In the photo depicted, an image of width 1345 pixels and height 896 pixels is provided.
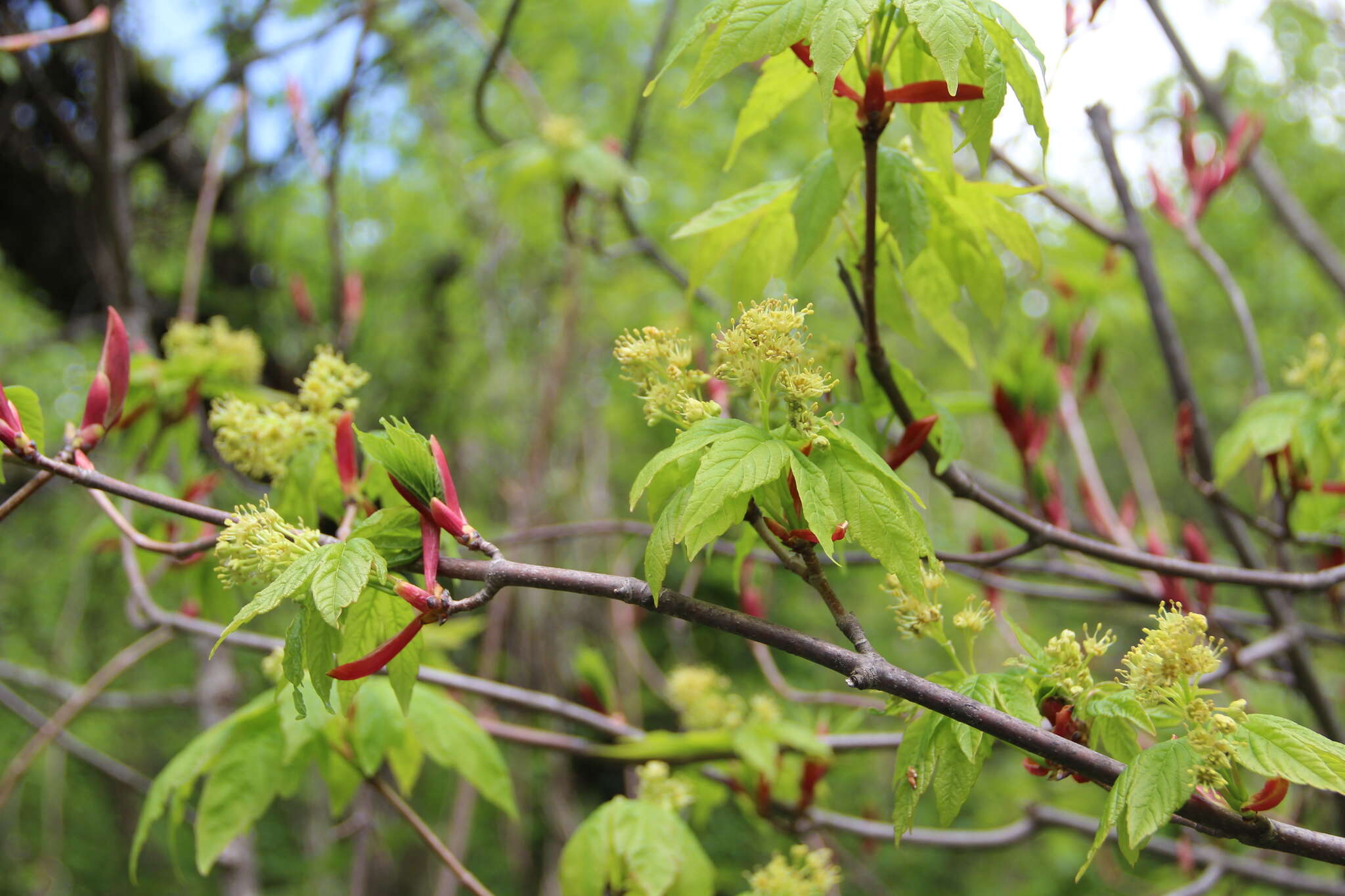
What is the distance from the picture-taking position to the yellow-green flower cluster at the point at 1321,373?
153 cm

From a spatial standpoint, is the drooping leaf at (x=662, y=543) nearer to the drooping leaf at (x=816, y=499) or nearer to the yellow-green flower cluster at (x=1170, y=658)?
the drooping leaf at (x=816, y=499)

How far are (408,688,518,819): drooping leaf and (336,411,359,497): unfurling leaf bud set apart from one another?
0.51m

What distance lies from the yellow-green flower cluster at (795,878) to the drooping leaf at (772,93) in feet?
3.34

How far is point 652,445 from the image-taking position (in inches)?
247

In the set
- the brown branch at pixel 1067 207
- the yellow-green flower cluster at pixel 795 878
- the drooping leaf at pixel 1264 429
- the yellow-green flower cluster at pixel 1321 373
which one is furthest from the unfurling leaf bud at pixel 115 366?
the yellow-green flower cluster at pixel 1321 373

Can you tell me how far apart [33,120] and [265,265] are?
1.11m

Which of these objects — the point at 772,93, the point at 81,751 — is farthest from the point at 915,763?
the point at 81,751

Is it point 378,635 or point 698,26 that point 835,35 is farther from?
point 378,635

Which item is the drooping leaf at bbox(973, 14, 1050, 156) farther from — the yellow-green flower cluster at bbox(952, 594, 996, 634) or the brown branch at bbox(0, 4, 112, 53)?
the brown branch at bbox(0, 4, 112, 53)

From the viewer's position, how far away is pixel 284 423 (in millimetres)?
1229

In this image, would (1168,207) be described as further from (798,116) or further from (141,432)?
(798,116)

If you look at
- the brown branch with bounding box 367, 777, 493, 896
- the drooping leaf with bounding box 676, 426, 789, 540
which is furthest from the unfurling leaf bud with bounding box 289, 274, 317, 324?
the drooping leaf with bounding box 676, 426, 789, 540

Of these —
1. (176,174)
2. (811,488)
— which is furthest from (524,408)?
(811,488)

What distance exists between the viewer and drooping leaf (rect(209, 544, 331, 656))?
2.38 feet
